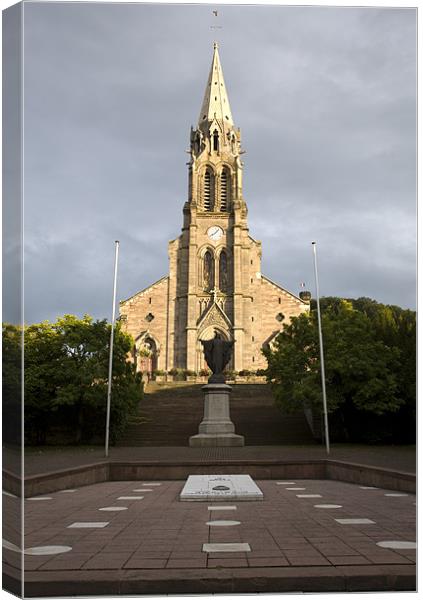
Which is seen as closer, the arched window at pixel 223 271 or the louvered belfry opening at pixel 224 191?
the arched window at pixel 223 271

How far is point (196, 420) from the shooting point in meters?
29.3

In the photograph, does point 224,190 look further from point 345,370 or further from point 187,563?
point 187,563

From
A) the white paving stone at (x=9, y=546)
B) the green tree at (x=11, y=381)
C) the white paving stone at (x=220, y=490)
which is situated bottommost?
the white paving stone at (x=220, y=490)

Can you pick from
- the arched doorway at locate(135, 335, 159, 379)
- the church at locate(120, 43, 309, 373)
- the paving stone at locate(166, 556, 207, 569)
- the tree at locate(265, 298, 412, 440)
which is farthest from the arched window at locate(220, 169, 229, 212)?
the paving stone at locate(166, 556, 207, 569)

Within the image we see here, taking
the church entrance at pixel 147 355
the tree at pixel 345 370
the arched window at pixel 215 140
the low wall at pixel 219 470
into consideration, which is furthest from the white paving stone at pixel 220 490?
the arched window at pixel 215 140

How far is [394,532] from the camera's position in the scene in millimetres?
6359

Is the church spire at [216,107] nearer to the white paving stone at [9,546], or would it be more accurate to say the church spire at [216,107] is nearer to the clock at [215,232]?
the clock at [215,232]

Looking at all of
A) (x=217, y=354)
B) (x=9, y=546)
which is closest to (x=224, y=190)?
(x=217, y=354)

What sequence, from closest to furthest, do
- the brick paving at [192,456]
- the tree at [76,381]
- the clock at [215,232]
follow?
1. the brick paving at [192,456]
2. the tree at [76,381]
3. the clock at [215,232]

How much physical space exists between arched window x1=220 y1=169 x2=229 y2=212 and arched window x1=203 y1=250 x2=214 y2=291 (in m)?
5.35

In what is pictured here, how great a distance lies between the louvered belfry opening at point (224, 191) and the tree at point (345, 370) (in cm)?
3095

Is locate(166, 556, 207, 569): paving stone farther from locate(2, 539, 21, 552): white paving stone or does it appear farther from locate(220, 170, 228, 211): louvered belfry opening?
locate(220, 170, 228, 211): louvered belfry opening

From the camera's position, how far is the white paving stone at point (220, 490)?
9711 mm

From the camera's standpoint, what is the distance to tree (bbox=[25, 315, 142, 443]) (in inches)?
955
